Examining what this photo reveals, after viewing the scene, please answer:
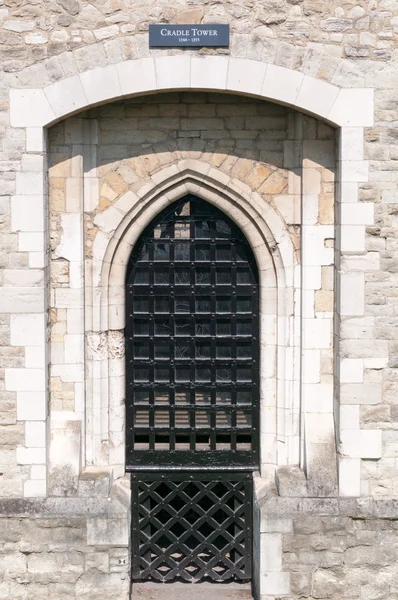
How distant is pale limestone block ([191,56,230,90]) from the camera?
6988 millimetres

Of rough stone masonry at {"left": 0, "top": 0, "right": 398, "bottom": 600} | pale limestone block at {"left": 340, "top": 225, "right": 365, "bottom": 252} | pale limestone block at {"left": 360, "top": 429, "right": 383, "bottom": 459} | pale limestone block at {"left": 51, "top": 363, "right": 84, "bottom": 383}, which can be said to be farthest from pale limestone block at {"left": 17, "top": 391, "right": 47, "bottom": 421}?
pale limestone block at {"left": 340, "top": 225, "right": 365, "bottom": 252}

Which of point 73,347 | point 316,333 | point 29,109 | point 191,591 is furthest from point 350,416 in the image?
point 29,109

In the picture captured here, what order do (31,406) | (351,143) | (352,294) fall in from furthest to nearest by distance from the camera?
(31,406) < (352,294) < (351,143)

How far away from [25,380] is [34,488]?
2.91ft

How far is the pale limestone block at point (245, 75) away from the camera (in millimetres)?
6984

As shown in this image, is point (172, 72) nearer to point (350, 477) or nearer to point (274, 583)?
point (350, 477)

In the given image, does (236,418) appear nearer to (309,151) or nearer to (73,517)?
(73,517)

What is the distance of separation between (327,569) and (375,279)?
7.83 feet

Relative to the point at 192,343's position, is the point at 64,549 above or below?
below

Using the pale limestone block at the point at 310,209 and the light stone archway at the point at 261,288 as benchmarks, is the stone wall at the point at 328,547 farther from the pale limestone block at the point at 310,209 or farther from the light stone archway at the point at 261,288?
the pale limestone block at the point at 310,209

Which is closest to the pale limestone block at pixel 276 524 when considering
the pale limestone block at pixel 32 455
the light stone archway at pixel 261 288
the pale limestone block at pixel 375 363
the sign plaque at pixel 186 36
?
the light stone archway at pixel 261 288

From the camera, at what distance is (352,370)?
724cm

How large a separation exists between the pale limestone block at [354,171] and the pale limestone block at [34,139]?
2.37 meters

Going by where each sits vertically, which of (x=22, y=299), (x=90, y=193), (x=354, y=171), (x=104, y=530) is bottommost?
(x=104, y=530)
